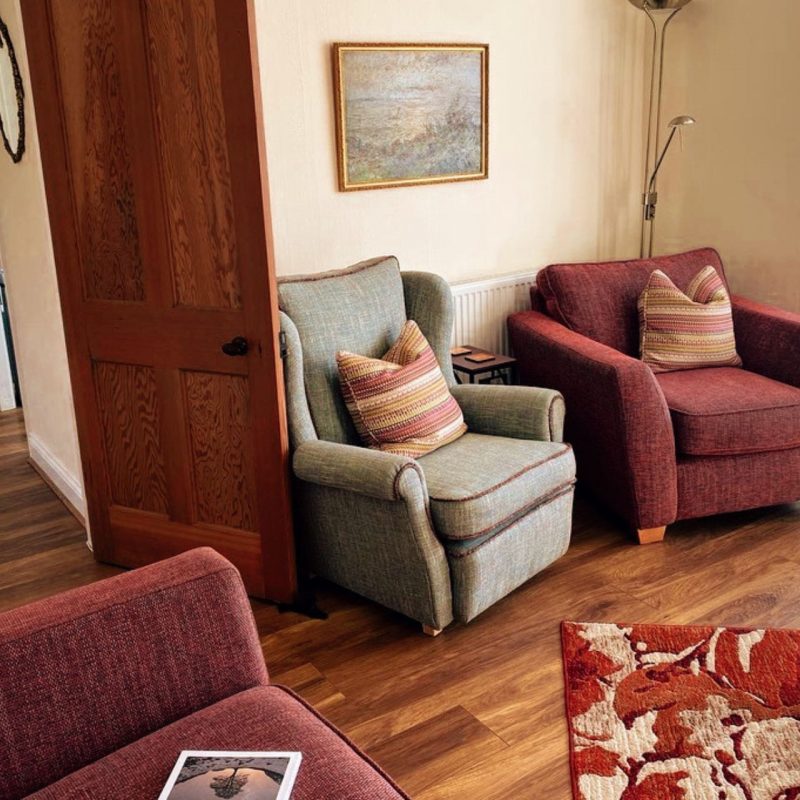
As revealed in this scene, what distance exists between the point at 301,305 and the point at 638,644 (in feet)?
4.66

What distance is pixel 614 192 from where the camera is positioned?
4258 mm

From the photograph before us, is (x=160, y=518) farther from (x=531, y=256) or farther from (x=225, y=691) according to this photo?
(x=531, y=256)

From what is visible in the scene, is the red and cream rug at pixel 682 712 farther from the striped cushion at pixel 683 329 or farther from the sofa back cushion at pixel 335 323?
the striped cushion at pixel 683 329

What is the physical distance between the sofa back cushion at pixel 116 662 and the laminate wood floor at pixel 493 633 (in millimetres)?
680

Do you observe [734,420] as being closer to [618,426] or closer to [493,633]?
[618,426]

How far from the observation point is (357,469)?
2.52 m

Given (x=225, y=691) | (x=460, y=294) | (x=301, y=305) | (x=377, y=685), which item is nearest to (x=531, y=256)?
(x=460, y=294)

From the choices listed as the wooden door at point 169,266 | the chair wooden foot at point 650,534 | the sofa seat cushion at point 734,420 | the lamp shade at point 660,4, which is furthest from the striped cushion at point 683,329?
the wooden door at point 169,266

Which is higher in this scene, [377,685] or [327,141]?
[327,141]

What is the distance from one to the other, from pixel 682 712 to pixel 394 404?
119 cm

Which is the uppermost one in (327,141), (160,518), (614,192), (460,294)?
(327,141)

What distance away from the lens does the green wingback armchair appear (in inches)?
98.3

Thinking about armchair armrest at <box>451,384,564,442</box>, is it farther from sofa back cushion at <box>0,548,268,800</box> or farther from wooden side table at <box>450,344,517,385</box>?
sofa back cushion at <box>0,548,268,800</box>

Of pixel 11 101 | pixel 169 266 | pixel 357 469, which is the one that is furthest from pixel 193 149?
pixel 11 101
